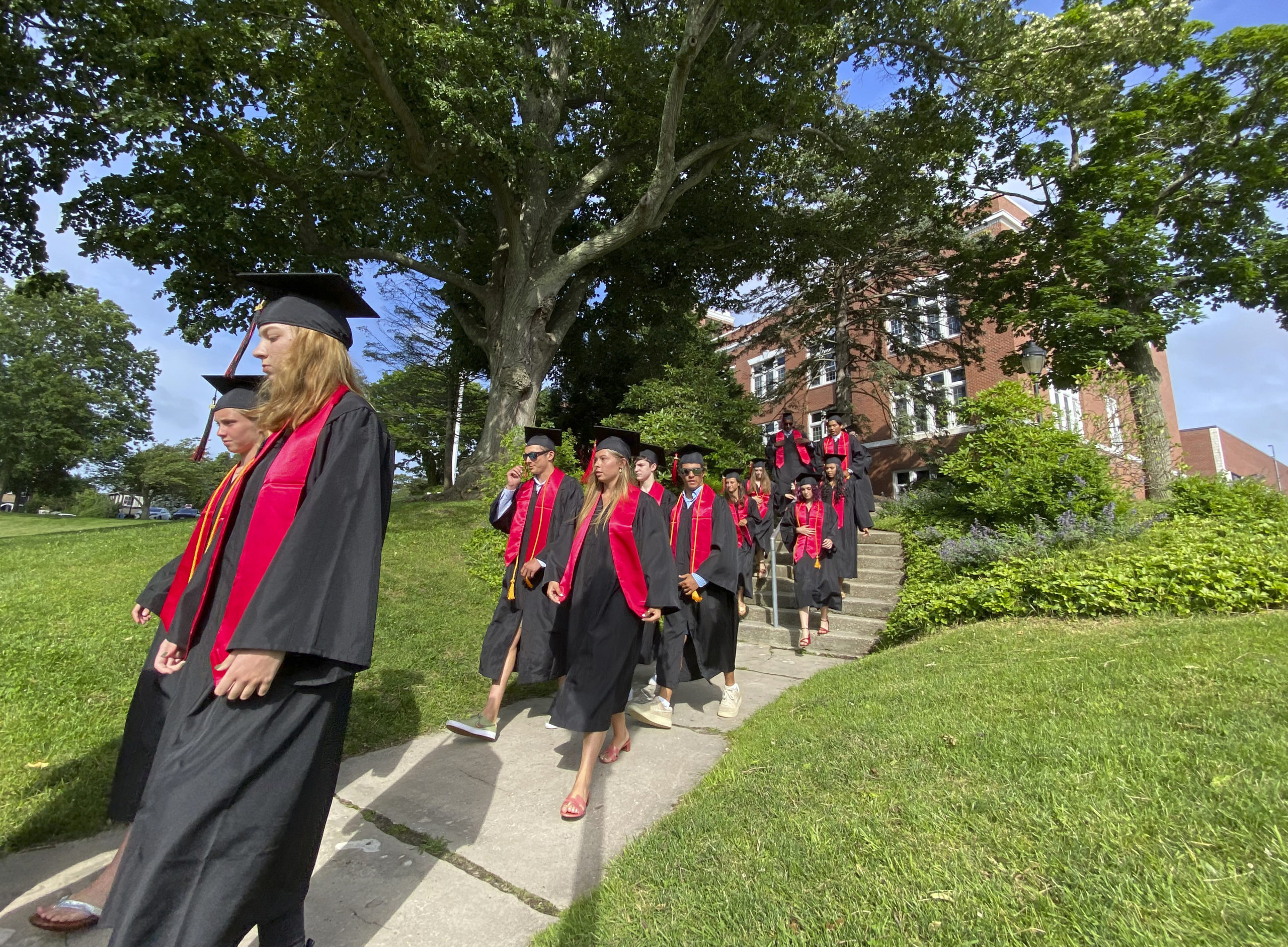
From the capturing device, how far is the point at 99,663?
176 inches

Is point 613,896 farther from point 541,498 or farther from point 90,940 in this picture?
point 541,498

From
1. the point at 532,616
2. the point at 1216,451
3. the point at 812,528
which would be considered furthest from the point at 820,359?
the point at 1216,451

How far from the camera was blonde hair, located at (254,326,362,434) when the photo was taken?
190cm

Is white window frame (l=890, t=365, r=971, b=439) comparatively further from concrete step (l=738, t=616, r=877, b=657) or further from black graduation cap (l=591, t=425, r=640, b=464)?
black graduation cap (l=591, t=425, r=640, b=464)

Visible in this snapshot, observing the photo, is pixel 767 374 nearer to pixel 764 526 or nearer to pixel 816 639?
pixel 764 526

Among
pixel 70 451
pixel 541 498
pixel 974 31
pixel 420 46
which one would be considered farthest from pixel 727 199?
pixel 70 451

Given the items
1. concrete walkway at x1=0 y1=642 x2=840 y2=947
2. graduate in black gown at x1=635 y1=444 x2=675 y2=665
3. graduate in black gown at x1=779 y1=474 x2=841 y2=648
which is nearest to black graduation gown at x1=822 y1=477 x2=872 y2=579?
graduate in black gown at x1=779 y1=474 x2=841 y2=648

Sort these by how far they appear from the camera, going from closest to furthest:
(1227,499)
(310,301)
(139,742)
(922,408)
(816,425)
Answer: (310,301)
(139,742)
(1227,499)
(922,408)
(816,425)

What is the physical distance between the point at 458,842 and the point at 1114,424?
12.6m

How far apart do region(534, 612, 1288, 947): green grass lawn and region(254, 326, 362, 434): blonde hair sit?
184 cm

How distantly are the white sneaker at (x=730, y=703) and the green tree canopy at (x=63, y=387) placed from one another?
183 feet

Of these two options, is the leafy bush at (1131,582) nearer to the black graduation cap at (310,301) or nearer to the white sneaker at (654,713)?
the white sneaker at (654,713)

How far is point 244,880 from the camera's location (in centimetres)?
159

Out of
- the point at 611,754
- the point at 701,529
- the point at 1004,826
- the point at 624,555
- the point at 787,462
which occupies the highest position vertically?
the point at 787,462
